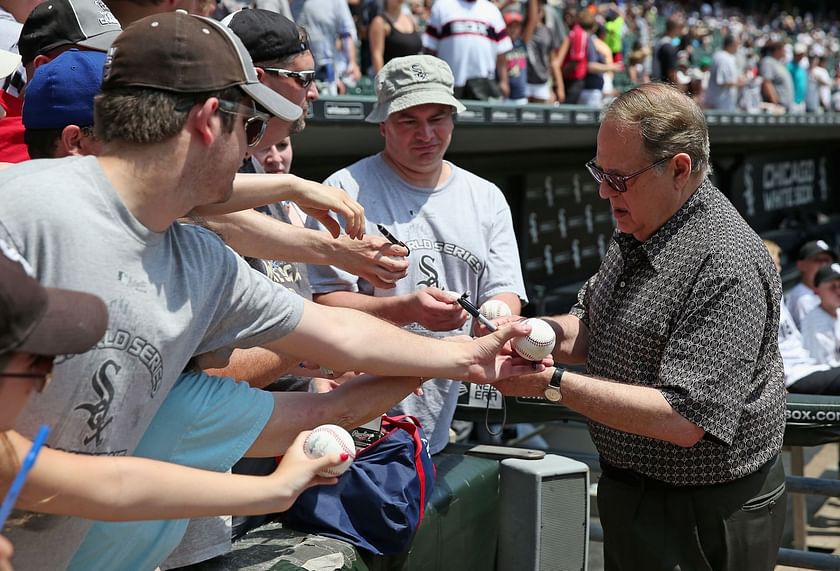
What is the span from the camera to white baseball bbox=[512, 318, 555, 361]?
2.77 m

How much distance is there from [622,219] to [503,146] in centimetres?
758

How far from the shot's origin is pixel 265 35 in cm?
337

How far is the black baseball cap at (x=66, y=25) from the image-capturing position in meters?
2.84

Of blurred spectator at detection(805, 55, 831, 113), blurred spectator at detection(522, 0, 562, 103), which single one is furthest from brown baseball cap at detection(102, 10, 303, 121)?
blurred spectator at detection(805, 55, 831, 113)

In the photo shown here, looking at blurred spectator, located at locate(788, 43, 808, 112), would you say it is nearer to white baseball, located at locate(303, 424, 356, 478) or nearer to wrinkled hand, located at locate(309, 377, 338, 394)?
wrinkled hand, located at locate(309, 377, 338, 394)

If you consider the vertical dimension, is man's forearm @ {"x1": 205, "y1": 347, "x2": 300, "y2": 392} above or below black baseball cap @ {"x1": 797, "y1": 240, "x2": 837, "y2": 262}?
above

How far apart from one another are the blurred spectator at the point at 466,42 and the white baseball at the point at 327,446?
7.46m

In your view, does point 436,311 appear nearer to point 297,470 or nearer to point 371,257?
point 371,257

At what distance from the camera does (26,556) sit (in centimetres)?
182

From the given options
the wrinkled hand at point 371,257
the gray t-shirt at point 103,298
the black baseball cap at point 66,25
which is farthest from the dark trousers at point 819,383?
the gray t-shirt at point 103,298

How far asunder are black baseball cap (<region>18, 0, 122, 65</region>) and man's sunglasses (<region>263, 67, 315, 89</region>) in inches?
23.2

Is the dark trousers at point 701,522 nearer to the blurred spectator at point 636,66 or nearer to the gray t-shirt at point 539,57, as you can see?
the gray t-shirt at point 539,57

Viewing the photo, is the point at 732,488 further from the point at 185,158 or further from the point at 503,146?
the point at 503,146

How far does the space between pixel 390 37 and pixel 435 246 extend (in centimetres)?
563
